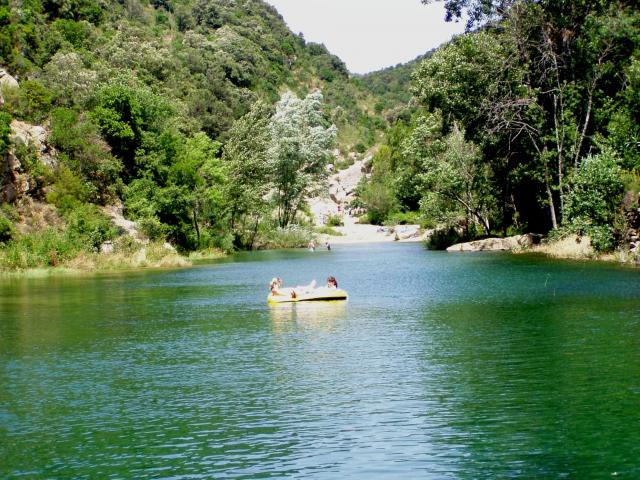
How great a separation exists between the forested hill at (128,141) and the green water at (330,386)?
31.2 metres

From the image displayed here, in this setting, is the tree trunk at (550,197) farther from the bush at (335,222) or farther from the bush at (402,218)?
the bush at (335,222)

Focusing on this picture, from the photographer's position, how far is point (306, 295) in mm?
36844

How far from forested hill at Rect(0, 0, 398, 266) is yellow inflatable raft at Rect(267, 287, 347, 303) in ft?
95.6

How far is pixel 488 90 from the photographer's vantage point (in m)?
60.6

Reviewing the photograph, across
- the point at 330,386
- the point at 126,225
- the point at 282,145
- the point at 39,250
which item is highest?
the point at 282,145

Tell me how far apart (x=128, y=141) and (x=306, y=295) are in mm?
45804

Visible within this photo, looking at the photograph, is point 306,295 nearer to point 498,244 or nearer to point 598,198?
point 598,198

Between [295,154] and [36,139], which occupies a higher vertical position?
[295,154]

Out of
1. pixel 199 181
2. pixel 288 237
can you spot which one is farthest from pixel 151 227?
pixel 288 237

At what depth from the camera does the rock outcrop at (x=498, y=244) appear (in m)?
66.3

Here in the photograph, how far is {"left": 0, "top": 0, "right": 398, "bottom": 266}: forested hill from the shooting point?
67.1 metres

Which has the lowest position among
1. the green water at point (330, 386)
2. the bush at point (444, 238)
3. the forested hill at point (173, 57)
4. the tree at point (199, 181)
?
the green water at point (330, 386)

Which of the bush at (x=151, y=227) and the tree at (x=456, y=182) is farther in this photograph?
the tree at (x=456, y=182)

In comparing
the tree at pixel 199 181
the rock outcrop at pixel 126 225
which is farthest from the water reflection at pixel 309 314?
the tree at pixel 199 181
